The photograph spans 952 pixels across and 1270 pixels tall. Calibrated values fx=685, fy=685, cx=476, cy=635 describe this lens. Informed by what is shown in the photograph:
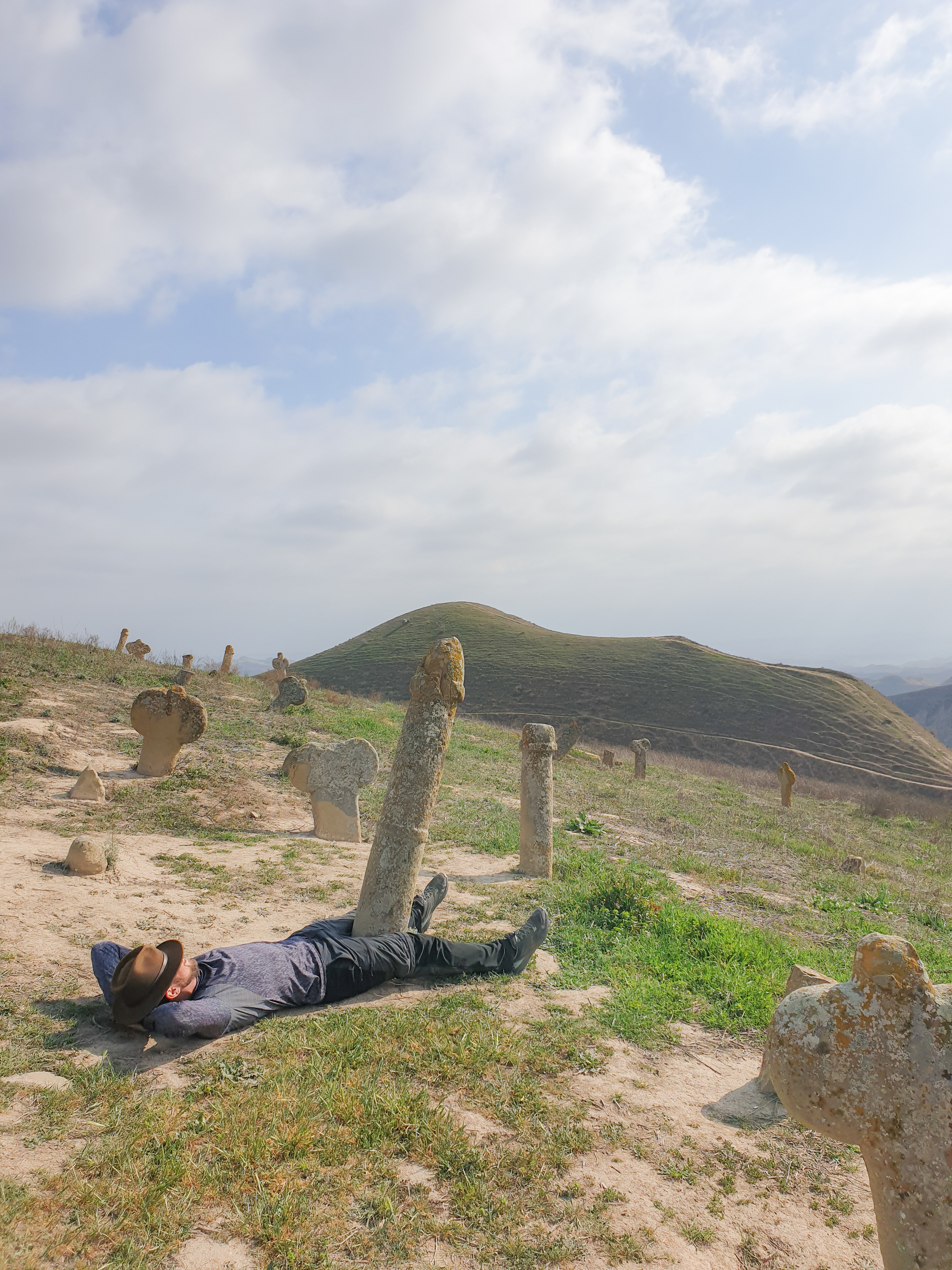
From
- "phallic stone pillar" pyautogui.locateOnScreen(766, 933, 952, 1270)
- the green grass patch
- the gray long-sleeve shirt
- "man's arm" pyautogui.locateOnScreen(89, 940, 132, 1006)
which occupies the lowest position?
the green grass patch

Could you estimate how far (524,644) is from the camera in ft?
220

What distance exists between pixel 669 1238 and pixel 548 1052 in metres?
1.47

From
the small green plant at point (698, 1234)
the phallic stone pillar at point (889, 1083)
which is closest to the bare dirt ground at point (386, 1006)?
the small green plant at point (698, 1234)

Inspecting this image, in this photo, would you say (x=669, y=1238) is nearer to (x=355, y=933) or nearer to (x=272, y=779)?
(x=355, y=933)

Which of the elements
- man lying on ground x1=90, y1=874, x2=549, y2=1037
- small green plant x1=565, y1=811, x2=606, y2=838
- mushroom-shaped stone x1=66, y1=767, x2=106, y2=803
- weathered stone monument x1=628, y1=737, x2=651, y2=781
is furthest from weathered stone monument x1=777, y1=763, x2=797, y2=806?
mushroom-shaped stone x1=66, y1=767, x2=106, y2=803

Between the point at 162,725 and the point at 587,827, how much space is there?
7.43 meters

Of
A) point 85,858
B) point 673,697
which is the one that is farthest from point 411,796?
point 673,697

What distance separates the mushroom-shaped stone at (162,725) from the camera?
35.5 ft

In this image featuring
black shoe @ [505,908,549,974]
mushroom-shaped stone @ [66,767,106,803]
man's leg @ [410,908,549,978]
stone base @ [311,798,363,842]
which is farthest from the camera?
stone base @ [311,798,363,842]

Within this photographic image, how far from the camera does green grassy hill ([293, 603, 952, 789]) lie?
149 feet

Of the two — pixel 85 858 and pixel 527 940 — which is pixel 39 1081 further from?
pixel 527 940

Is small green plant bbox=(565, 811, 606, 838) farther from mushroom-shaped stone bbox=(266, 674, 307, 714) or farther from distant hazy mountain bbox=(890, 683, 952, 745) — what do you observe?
distant hazy mountain bbox=(890, 683, 952, 745)

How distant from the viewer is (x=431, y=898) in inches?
260

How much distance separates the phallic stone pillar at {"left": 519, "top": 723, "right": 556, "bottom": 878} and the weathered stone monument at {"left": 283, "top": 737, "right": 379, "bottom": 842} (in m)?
2.23
